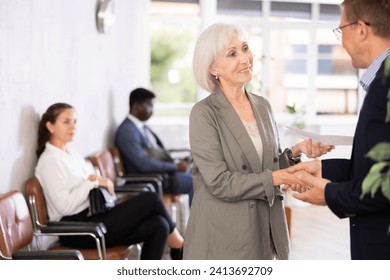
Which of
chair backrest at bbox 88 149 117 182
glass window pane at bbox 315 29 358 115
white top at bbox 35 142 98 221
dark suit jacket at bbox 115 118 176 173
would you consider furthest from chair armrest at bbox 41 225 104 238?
glass window pane at bbox 315 29 358 115

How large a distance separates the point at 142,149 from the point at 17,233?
9.68 ft

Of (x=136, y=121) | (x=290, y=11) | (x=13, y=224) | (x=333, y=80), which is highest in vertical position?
(x=290, y=11)

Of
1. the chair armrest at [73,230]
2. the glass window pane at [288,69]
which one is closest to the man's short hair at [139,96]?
the chair armrest at [73,230]

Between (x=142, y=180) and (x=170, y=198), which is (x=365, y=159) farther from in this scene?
(x=170, y=198)

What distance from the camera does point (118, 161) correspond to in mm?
6145

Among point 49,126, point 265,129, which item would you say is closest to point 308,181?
point 265,129

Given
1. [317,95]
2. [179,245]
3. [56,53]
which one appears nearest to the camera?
[56,53]

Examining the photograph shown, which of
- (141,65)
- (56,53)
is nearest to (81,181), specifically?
(56,53)

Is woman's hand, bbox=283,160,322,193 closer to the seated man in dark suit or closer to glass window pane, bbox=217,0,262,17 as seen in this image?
the seated man in dark suit

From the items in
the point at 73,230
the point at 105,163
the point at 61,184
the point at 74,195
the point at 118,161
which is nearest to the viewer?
the point at 73,230

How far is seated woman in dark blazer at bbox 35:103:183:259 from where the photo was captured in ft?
13.3
